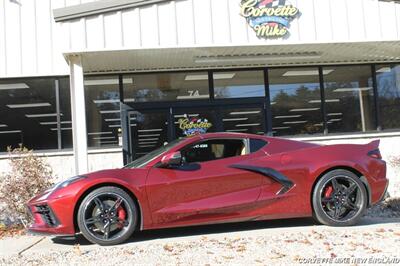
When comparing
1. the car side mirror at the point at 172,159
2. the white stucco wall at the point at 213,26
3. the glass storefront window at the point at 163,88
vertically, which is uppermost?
the white stucco wall at the point at 213,26

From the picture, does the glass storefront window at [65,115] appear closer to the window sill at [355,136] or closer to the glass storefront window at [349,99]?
the window sill at [355,136]

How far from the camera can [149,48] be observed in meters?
9.45

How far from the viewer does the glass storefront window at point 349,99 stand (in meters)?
12.2

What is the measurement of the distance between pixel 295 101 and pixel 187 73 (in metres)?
2.55

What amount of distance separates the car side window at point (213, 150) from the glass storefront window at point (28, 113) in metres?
5.33

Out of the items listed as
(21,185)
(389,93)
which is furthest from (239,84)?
(21,185)

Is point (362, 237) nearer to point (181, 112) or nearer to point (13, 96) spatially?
point (181, 112)

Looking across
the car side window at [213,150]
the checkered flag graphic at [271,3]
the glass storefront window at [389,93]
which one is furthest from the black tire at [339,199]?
the glass storefront window at [389,93]

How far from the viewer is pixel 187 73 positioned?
1188 centimetres

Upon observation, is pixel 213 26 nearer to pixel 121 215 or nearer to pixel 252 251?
pixel 121 215

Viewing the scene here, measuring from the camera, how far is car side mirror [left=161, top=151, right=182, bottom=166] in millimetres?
6629

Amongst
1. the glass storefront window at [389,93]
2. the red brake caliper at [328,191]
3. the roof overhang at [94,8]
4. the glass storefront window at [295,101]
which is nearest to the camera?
the red brake caliper at [328,191]

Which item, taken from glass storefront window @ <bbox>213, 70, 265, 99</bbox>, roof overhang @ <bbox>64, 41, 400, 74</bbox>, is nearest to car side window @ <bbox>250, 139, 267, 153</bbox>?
roof overhang @ <bbox>64, 41, 400, 74</bbox>

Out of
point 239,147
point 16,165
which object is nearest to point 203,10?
point 239,147
